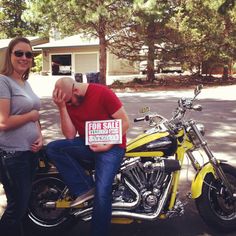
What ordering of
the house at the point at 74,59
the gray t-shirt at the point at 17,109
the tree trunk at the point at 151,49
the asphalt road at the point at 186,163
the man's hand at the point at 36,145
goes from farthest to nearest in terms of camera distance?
the house at the point at 74,59
the tree trunk at the point at 151,49
the asphalt road at the point at 186,163
the man's hand at the point at 36,145
the gray t-shirt at the point at 17,109

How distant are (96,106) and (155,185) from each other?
0.91 m

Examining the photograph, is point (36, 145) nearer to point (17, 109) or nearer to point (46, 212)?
point (17, 109)

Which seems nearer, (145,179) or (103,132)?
(103,132)

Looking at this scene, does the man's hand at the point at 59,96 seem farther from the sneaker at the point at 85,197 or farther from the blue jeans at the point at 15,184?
the sneaker at the point at 85,197

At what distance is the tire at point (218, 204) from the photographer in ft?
12.3

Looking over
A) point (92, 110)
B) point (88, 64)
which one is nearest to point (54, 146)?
point (92, 110)

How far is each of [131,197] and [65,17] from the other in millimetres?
18703

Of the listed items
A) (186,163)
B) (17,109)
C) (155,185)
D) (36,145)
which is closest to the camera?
(17,109)

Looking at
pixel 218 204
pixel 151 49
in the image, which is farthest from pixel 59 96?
pixel 151 49

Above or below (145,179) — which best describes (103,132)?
above

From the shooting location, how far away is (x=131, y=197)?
3566mm

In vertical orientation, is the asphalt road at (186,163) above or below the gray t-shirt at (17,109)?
below

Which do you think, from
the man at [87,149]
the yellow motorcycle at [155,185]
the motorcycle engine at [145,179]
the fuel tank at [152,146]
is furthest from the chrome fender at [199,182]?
the man at [87,149]

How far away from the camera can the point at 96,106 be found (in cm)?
337
